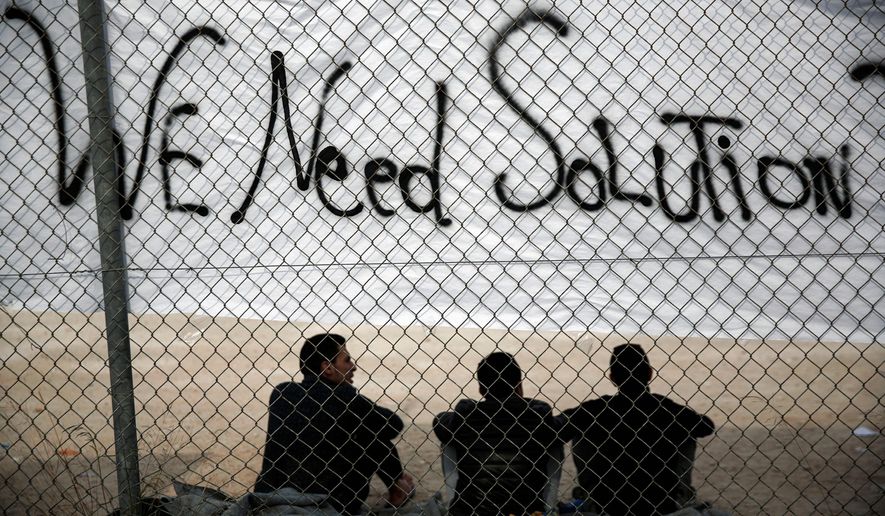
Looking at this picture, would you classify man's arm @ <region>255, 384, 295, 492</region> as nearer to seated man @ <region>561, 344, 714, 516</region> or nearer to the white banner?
the white banner

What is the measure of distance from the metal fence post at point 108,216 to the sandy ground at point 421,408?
57 cm

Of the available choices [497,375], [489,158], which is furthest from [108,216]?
[497,375]

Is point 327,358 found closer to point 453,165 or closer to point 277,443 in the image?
point 277,443

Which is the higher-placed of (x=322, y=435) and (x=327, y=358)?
(x=327, y=358)

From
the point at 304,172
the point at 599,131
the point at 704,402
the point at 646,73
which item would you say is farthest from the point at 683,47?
the point at 704,402

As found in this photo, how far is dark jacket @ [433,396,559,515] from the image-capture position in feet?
10.6

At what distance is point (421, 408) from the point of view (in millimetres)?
5996

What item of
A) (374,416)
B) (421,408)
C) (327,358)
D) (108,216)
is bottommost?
(421,408)

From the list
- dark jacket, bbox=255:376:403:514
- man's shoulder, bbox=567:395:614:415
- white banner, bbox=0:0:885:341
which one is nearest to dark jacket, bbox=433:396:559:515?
man's shoulder, bbox=567:395:614:415

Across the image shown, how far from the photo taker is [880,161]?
8.36 feet

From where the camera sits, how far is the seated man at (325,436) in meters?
3.17

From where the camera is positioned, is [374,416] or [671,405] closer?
[671,405]

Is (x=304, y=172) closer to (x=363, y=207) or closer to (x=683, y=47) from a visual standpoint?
(x=363, y=207)

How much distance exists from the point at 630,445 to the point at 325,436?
1252 millimetres
